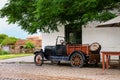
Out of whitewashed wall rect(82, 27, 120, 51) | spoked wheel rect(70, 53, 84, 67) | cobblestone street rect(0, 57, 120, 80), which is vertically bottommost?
Result: cobblestone street rect(0, 57, 120, 80)

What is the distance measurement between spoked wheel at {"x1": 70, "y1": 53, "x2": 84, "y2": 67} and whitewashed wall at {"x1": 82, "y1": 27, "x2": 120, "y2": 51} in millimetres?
4567

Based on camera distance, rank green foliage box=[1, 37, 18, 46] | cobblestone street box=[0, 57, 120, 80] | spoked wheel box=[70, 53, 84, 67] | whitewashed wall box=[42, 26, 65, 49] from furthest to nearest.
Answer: green foliage box=[1, 37, 18, 46] → whitewashed wall box=[42, 26, 65, 49] → spoked wheel box=[70, 53, 84, 67] → cobblestone street box=[0, 57, 120, 80]

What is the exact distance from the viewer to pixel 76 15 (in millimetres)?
21031

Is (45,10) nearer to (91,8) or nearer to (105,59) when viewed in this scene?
(91,8)

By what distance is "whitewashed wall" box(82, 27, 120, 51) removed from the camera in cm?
2358

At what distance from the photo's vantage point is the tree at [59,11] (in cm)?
1931

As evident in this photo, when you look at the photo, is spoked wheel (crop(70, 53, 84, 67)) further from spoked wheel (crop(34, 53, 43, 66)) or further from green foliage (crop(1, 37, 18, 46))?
green foliage (crop(1, 37, 18, 46))

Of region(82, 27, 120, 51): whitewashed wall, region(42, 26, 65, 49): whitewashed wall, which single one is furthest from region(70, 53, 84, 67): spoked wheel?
region(42, 26, 65, 49): whitewashed wall

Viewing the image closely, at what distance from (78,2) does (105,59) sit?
133 inches

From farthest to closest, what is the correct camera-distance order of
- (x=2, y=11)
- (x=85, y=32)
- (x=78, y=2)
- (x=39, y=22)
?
(x=85, y=32) < (x=2, y=11) < (x=39, y=22) < (x=78, y=2)

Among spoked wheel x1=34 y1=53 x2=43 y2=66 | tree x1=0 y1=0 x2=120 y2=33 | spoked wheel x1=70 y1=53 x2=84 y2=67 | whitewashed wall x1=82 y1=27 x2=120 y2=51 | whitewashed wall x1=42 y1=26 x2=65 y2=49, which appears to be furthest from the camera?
whitewashed wall x1=42 y1=26 x2=65 y2=49

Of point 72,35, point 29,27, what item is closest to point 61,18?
point 29,27

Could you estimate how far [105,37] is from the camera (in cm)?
2412

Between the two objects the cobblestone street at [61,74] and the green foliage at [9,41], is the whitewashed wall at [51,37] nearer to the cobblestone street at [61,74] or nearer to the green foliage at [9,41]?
the cobblestone street at [61,74]
